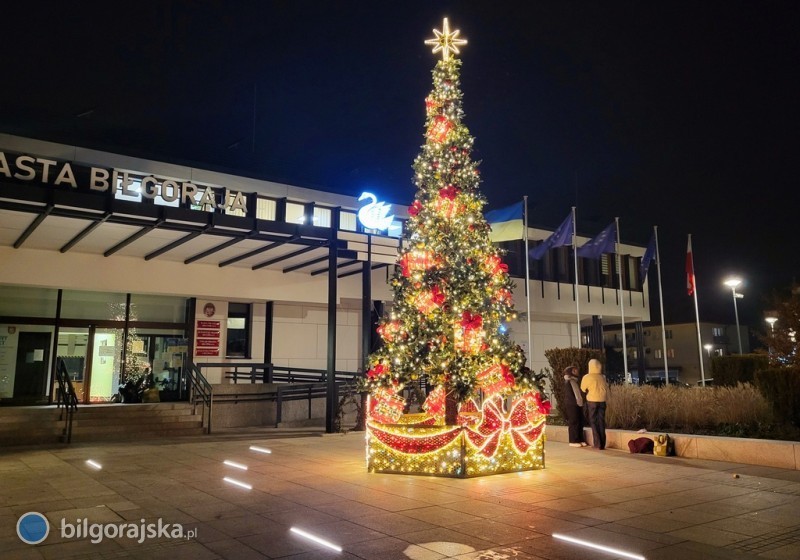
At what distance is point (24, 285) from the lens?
52.1 ft

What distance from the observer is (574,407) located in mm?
12008

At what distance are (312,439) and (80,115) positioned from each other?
500 inches

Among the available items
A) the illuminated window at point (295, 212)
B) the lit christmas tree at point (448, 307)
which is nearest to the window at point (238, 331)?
the illuminated window at point (295, 212)

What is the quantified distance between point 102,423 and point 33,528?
8781mm

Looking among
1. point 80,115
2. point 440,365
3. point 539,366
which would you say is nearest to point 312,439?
point 440,365

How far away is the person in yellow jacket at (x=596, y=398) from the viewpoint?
11.2m

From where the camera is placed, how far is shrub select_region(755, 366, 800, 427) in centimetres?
1056

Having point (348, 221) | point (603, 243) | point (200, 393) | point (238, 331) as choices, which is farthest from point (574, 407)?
point (348, 221)

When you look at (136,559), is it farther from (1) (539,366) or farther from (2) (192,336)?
(1) (539,366)

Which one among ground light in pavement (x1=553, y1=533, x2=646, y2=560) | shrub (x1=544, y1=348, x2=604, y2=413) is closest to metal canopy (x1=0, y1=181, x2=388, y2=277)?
shrub (x1=544, y1=348, x2=604, y2=413)

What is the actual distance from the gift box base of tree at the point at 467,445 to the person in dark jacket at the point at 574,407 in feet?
8.73

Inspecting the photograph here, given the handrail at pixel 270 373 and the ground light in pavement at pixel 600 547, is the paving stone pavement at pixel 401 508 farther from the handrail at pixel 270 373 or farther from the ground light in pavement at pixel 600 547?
the handrail at pixel 270 373

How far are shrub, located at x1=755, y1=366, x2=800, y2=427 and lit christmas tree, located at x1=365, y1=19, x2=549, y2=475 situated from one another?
14.6 feet

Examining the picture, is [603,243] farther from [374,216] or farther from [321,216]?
[321,216]
